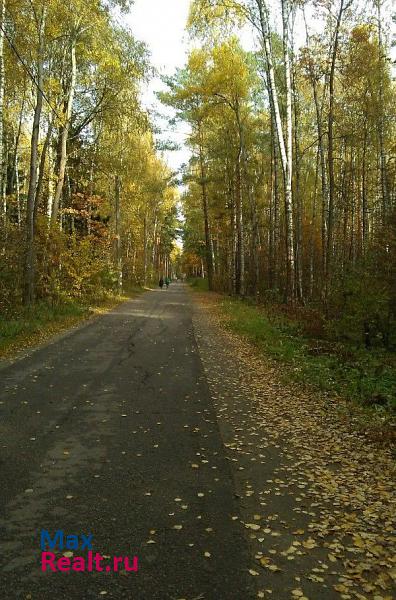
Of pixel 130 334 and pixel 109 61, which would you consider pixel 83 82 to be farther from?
pixel 130 334

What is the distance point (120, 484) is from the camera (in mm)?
4277

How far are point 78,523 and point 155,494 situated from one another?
0.78 m

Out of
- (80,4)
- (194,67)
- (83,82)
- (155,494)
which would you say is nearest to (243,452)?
(155,494)

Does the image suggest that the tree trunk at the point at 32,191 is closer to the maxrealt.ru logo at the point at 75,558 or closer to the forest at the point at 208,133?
the forest at the point at 208,133

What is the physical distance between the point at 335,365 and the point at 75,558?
703 cm

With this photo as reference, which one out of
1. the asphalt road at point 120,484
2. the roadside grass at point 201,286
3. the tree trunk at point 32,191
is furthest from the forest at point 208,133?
the roadside grass at point 201,286

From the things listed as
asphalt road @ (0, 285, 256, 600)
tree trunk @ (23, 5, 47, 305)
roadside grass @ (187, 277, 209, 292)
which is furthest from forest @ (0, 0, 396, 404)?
roadside grass @ (187, 277, 209, 292)

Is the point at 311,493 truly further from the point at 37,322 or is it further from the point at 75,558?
the point at 37,322

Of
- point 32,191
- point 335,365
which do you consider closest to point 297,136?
point 32,191

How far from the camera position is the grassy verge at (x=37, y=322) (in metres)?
11.3

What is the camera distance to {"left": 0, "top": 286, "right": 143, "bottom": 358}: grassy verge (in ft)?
37.1

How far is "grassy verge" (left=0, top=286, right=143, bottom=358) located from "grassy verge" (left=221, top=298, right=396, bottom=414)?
6.06 meters

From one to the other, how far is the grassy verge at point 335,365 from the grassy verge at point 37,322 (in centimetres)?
606

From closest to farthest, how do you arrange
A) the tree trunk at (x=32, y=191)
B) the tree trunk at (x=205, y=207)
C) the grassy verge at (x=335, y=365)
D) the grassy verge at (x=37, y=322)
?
the grassy verge at (x=335, y=365)
the grassy verge at (x=37, y=322)
the tree trunk at (x=32, y=191)
the tree trunk at (x=205, y=207)
